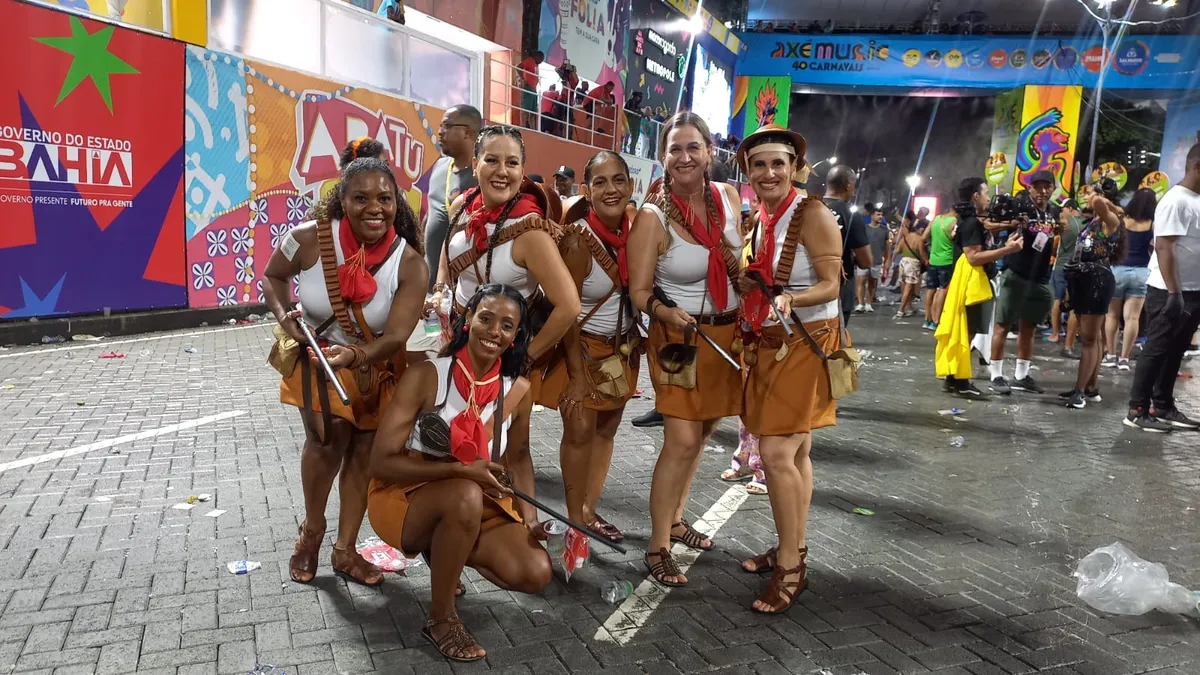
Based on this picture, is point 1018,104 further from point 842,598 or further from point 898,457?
point 842,598

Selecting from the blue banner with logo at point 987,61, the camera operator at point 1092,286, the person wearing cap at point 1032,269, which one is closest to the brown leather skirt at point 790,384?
the person wearing cap at point 1032,269

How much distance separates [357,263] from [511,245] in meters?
0.64

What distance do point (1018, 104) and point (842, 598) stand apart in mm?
29037

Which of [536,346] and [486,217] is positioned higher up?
[486,217]

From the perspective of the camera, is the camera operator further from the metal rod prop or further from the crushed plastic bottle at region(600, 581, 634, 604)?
the metal rod prop

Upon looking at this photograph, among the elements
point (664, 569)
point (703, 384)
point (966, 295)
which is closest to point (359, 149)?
point (703, 384)

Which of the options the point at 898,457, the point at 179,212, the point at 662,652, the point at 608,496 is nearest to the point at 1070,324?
the point at 898,457

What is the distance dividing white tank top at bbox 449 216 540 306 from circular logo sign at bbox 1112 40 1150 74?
98.1ft

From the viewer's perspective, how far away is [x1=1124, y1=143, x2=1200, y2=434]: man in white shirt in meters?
6.40

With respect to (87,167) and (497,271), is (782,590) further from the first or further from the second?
(87,167)

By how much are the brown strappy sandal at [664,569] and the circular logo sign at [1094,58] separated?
1167 inches

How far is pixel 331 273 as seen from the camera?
321 centimetres

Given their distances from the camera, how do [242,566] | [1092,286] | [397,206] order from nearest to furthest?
[397,206] < [242,566] < [1092,286]

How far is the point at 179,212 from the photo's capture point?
10.5 m
